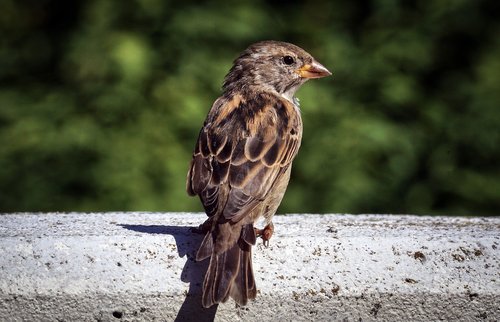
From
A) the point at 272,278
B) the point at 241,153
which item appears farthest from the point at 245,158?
the point at 272,278

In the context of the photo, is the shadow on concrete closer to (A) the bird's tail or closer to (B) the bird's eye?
(A) the bird's tail

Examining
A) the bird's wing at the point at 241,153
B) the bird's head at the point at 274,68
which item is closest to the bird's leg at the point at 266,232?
the bird's wing at the point at 241,153

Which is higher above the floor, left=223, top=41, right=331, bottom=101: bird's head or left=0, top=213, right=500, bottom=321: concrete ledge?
left=223, top=41, right=331, bottom=101: bird's head

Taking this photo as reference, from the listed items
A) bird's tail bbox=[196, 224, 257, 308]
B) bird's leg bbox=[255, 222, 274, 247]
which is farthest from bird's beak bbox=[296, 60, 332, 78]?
bird's tail bbox=[196, 224, 257, 308]

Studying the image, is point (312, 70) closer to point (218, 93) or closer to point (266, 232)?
point (218, 93)

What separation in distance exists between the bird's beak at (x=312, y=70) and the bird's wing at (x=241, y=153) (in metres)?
0.40

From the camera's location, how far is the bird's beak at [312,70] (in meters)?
4.94

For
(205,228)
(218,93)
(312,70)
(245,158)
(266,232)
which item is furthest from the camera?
(218,93)

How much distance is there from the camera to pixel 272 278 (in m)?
3.57

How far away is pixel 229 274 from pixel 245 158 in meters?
0.71

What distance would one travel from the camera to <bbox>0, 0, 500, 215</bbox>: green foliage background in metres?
5.24

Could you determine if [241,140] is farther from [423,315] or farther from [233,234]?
[423,315]

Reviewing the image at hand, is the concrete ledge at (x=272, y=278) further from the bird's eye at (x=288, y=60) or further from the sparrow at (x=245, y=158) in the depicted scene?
the bird's eye at (x=288, y=60)

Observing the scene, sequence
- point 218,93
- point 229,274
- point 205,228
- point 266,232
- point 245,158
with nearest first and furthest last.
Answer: point 229,274, point 205,228, point 266,232, point 245,158, point 218,93
